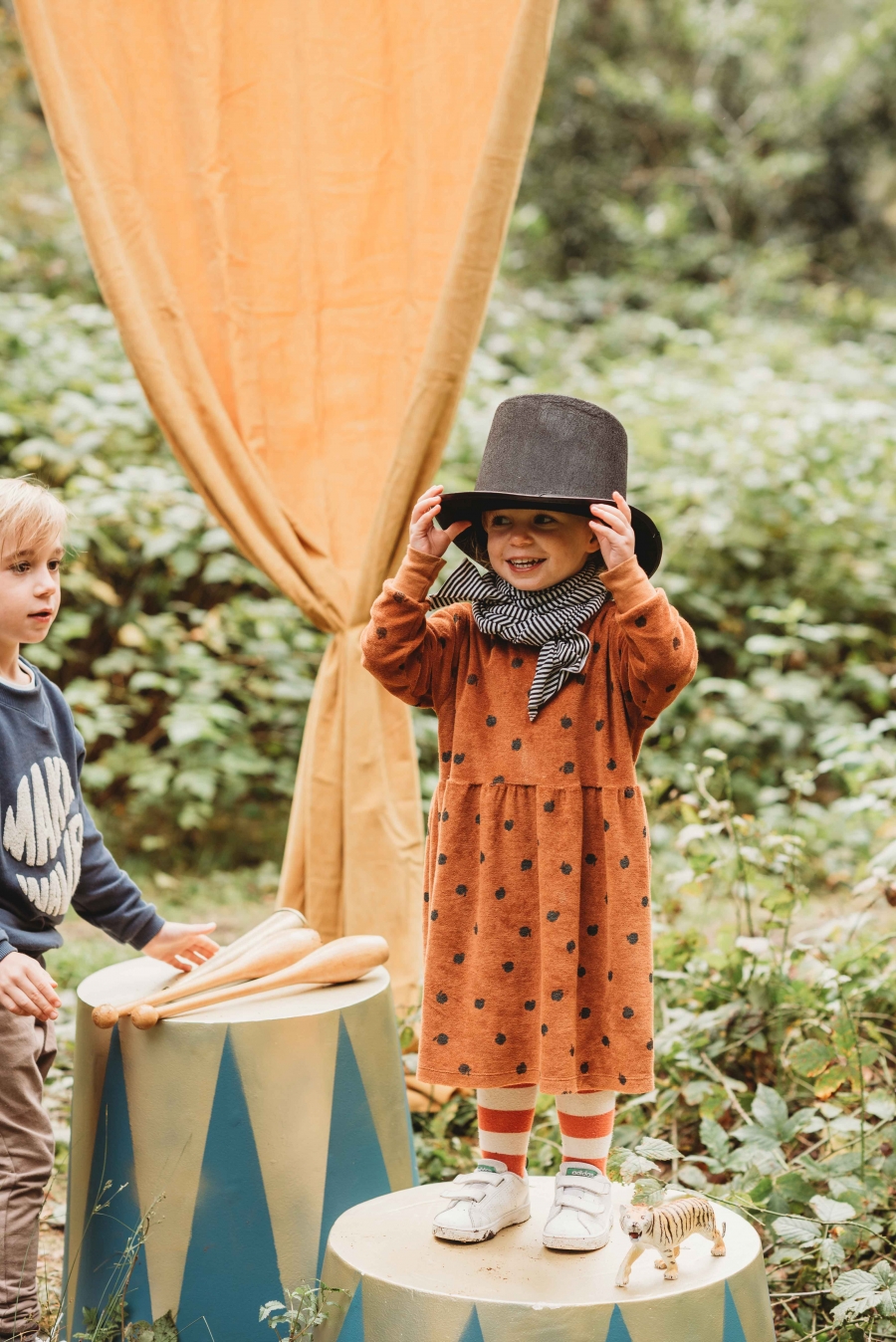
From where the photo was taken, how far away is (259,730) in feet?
16.3

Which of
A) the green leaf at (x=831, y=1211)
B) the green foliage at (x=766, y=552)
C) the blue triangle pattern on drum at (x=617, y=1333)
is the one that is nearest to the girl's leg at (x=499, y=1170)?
the blue triangle pattern on drum at (x=617, y=1333)

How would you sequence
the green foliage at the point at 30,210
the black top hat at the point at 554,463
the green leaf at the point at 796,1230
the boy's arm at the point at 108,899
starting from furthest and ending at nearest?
the green foliage at the point at 30,210
the boy's arm at the point at 108,899
the green leaf at the point at 796,1230
the black top hat at the point at 554,463

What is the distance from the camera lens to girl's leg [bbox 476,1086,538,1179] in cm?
185

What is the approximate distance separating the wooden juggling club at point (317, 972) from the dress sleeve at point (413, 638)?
1.56 ft

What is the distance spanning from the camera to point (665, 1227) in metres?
1.62

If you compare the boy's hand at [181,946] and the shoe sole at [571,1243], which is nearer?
the shoe sole at [571,1243]

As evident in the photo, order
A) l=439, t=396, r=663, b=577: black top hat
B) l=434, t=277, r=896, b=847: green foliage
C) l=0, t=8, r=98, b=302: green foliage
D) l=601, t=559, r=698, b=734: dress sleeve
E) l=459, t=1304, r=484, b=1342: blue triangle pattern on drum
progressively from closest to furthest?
l=459, t=1304, r=484, b=1342: blue triangle pattern on drum
l=601, t=559, r=698, b=734: dress sleeve
l=439, t=396, r=663, b=577: black top hat
l=434, t=277, r=896, b=847: green foliage
l=0, t=8, r=98, b=302: green foliage

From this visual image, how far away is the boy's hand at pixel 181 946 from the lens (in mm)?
2201

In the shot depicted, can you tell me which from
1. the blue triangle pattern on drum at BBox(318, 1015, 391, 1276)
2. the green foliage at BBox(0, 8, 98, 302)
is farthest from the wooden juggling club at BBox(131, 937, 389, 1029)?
the green foliage at BBox(0, 8, 98, 302)

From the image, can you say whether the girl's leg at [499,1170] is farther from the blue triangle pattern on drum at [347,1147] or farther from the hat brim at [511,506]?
the hat brim at [511,506]

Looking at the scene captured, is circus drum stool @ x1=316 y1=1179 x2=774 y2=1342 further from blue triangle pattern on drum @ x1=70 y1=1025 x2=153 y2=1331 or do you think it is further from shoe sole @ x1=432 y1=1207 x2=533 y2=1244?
blue triangle pattern on drum @ x1=70 y1=1025 x2=153 y2=1331

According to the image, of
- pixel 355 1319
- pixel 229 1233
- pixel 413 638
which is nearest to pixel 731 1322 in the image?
pixel 355 1319

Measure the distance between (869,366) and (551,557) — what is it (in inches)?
216

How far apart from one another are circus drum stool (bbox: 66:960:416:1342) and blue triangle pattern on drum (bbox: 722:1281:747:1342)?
2.04ft
